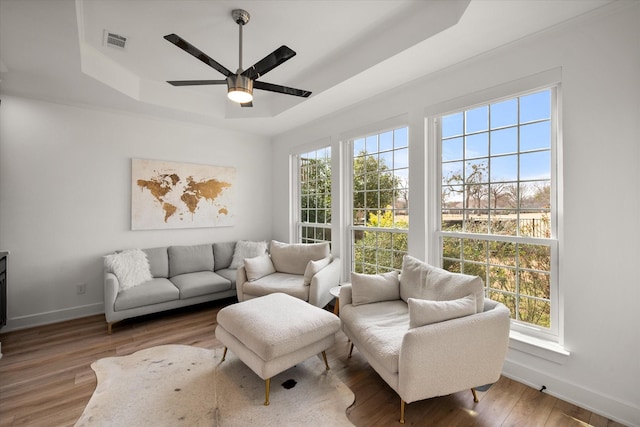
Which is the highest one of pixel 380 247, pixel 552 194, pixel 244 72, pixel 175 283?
pixel 244 72

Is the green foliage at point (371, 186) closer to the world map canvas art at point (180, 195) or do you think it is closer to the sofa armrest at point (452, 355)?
the sofa armrest at point (452, 355)

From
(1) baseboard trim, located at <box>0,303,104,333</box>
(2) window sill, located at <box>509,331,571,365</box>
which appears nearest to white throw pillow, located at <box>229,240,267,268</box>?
(1) baseboard trim, located at <box>0,303,104,333</box>

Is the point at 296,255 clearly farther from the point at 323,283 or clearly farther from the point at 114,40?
the point at 114,40

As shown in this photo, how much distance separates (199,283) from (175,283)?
0.31 m

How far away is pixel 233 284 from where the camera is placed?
3955mm

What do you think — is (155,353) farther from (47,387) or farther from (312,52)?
(312,52)

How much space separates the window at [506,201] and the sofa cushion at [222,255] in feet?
10.0

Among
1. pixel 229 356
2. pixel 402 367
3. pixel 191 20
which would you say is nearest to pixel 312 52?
pixel 191 20

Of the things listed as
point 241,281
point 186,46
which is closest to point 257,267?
point 241,281

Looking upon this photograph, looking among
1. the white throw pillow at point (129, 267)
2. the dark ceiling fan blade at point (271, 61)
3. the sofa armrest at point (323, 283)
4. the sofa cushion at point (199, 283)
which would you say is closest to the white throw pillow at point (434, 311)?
the sofa armrest at point (323, 283)

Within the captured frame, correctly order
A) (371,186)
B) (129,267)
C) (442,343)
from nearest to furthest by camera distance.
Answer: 1. (442,343)
2. (129,267)
3. (371,186)

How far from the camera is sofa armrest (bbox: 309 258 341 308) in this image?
126 inches

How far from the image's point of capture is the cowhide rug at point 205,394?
1.84m

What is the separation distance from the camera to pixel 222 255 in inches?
174
